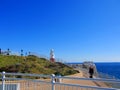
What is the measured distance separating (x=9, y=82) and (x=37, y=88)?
1.48m

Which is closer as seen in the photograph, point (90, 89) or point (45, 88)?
point (90, 89)

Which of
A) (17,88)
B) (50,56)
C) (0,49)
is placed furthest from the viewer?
(50,56)

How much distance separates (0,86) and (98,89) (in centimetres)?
547

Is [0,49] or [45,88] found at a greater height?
[0,49]

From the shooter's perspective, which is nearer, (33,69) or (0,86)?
(0,86)

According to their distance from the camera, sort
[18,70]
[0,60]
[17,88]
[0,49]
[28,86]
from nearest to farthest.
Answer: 1. [17,88]
2. [28,86]
3. [18,70]
4. [0,60]
5. [0,49]

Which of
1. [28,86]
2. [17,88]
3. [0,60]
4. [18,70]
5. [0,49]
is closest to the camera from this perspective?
[17,88]

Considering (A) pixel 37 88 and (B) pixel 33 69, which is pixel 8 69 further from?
(A) pixel 37 88

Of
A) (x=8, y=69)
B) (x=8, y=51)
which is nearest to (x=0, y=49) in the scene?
(x=8, y=51)

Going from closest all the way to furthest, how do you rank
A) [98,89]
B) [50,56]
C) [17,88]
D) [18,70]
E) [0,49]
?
[98,89] → [17,88] → [18,70] → [0,49] → [50,56]

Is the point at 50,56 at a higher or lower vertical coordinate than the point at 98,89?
higher

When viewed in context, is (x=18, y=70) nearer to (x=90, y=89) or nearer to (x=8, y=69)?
(x=8, y=69)

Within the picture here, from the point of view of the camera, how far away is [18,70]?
1190 inches

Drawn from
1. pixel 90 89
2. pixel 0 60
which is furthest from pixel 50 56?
pixel 90 89
